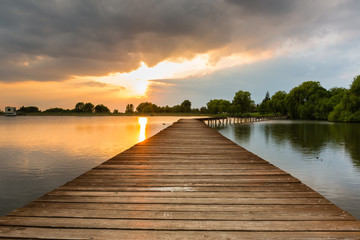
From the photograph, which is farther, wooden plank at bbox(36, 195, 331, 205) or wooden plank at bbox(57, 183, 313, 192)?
wooden plank at bbox(57, 183, 313, 192)

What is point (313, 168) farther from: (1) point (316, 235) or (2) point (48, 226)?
(2) point (48, 226)

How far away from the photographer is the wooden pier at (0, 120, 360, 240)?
2.54 meters

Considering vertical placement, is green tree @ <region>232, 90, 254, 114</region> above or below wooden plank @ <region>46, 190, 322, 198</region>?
above

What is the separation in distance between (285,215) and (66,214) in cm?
282

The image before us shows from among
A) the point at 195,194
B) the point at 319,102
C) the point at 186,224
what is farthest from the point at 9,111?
the point at 186,224

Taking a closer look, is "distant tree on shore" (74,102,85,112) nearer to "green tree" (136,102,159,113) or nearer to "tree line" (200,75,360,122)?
"green tree" (136,102,159,113)

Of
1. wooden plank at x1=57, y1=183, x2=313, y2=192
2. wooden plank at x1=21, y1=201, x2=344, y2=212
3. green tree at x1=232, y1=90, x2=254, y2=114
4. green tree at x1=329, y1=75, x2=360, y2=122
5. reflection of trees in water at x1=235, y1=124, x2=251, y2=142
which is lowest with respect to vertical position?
reflection of trees in water at x1=235, y1=124, x2=251, y2=142

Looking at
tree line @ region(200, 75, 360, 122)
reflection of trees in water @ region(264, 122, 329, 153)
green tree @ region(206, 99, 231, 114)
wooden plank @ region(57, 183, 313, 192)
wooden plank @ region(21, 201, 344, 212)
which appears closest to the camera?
wooden plank @ region(21, 201, 344, 212)

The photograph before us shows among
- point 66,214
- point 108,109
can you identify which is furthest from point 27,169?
point 108,109

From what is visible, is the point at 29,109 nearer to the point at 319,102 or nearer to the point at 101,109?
the point at 101,109

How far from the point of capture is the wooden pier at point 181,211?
2545mm

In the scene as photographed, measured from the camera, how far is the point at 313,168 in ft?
40.1

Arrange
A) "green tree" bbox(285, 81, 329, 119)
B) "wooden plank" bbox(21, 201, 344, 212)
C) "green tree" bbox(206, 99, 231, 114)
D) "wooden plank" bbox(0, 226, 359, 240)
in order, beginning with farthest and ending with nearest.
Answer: "green tree" bbox(206, 99, 231, 114), "green tree" bbox(285, 81, 329, 119), "wooden plank" bbox(21, 201, 344, 212), "wooden plank" bbox(0, 226, 359, 240)

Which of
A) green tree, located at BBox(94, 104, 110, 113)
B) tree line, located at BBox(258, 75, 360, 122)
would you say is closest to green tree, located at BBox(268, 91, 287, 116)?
tree line, located at BBox(258, 75, 360, 122)
